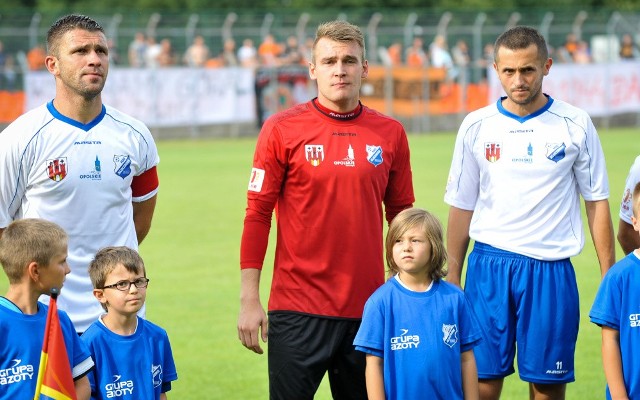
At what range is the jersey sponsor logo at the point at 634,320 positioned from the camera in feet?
17.4

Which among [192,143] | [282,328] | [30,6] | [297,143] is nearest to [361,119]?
[297,143]

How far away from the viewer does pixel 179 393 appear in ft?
26.0

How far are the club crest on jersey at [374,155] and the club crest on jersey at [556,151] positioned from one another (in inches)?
45.7

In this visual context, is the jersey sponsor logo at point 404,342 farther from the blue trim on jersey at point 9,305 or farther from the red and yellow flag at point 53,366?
the blue trim on jersey at point 9,305

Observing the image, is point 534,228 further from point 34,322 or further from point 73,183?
point 34,322

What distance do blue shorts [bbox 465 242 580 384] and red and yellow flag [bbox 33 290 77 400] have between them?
2.51 m

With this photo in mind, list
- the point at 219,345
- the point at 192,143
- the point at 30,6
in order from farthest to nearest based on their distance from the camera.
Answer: the point at 30,6, the point at 192,143, the point at 219,345

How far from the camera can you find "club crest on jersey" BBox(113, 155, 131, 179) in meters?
5.68

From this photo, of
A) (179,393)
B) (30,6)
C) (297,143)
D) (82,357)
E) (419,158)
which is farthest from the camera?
(30,6)

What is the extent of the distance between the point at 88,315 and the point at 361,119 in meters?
1.75

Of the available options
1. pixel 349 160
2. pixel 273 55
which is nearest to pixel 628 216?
pixel 349 160

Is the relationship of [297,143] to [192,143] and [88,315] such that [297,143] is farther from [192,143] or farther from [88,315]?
[192,143]

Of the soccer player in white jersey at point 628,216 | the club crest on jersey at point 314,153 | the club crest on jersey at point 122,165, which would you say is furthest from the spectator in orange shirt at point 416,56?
the club crest on jersey at point 314,153

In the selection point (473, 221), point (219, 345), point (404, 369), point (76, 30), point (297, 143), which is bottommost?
point (219, 345)
